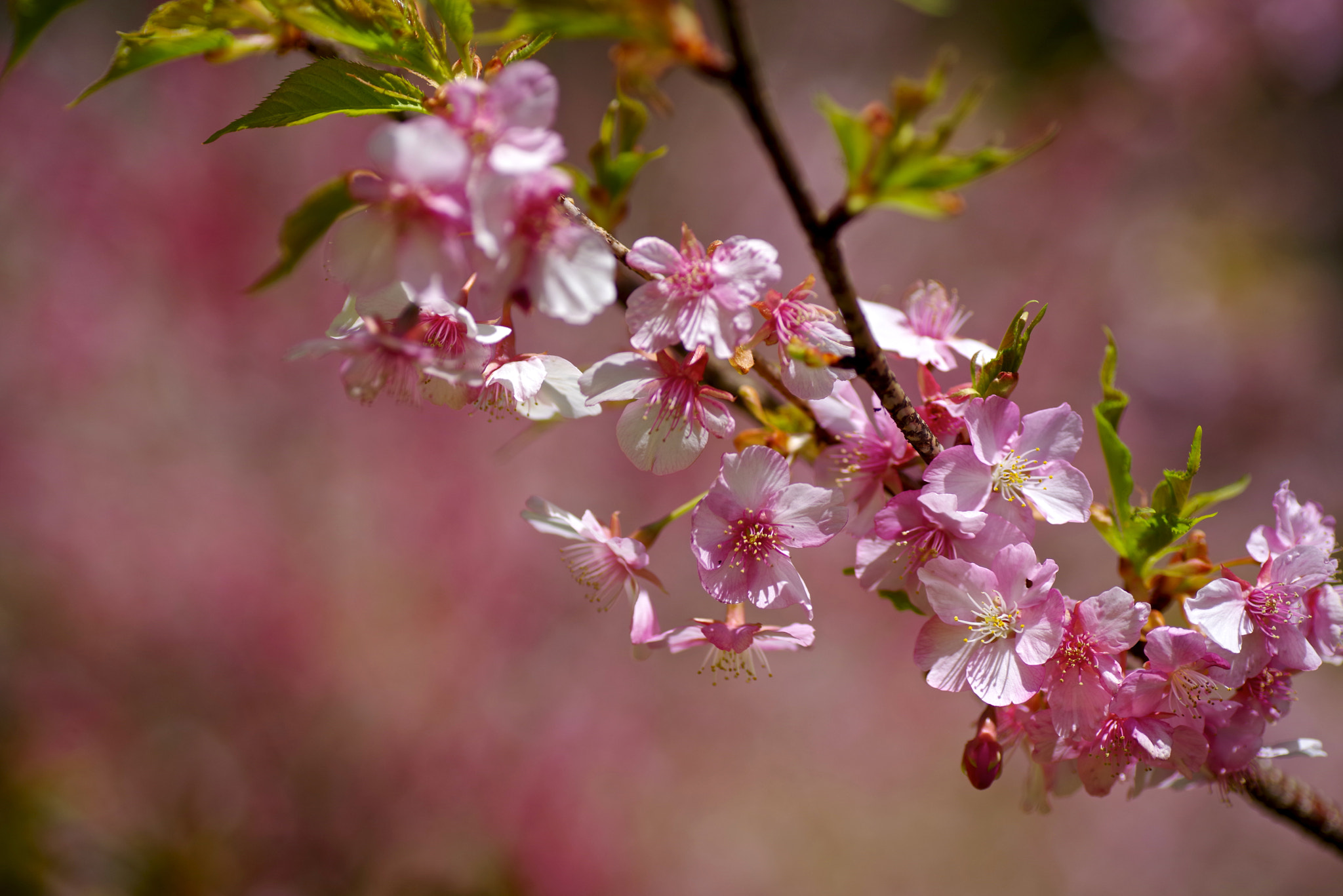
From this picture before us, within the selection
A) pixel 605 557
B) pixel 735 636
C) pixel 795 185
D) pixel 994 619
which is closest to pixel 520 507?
pixel 605 557

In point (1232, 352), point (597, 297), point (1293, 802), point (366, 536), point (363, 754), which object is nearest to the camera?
point (597, 297)

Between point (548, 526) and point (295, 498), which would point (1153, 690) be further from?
point (295, 498)

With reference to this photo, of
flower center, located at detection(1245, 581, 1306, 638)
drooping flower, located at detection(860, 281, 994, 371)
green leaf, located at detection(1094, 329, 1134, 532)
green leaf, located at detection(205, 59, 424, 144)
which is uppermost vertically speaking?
green leaf, located at detection(205, 59, 424, 144)

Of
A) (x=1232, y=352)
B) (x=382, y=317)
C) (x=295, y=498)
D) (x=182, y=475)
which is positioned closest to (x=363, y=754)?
(x=295, y=498)

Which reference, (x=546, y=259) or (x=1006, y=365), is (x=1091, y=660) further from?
(x=546, y=259)

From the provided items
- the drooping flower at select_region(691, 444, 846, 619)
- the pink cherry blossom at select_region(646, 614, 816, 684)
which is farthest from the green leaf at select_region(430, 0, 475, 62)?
the pink cherry blossom at select_region(646, 614, 816, 684)

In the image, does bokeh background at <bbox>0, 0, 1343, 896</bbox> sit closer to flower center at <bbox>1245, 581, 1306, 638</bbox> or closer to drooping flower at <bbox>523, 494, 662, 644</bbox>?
drooping flower at <bbox>523, 494, 662, 644</bbox>

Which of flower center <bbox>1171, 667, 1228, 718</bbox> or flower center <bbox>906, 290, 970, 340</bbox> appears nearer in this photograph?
flower center <bbox>1171, 667, 1228, 718</bbox>
